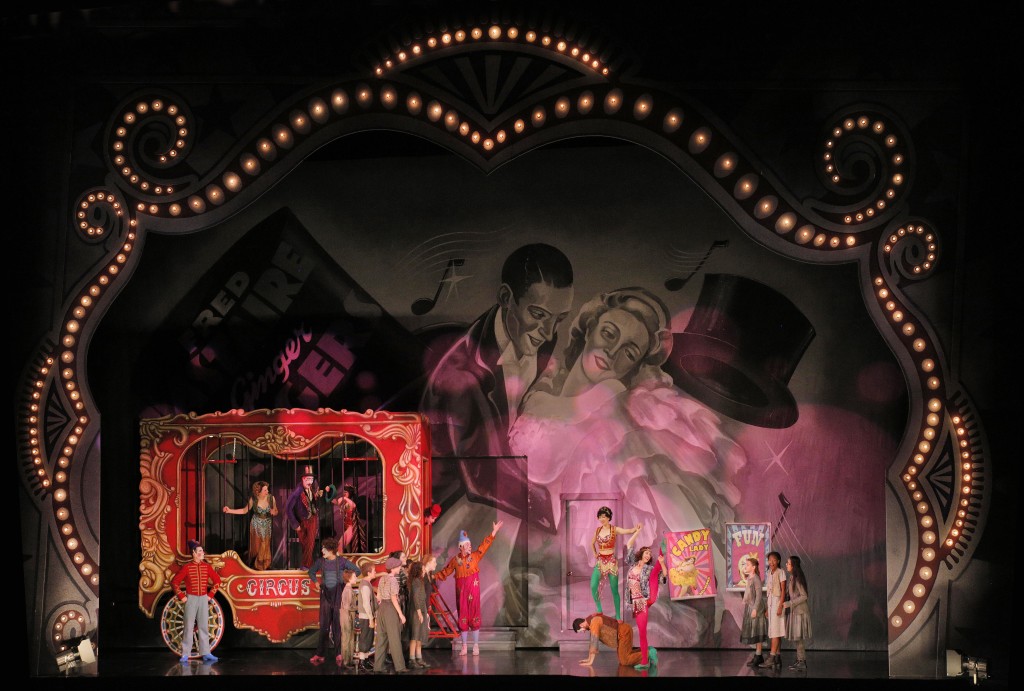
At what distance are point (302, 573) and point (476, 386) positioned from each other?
206 centimetres

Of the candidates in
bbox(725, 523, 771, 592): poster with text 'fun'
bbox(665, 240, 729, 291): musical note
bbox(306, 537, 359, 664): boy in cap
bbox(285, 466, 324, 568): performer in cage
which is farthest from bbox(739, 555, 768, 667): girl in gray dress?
bbox(285, 466, 324, 568): performer in cage

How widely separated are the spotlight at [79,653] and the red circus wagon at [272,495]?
606mm

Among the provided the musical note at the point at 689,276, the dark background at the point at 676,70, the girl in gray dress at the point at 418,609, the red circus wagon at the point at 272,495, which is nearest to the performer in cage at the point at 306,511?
the red circus wagon at the point at 272,495

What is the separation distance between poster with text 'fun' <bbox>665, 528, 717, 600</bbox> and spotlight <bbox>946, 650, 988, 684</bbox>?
183 cm

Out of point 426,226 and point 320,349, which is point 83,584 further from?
point 426,226

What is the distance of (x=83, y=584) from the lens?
A: 27.8ft

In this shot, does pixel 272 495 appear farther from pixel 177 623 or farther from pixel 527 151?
pixel 527 151

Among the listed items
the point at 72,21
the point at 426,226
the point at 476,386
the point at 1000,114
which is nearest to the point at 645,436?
the point at 476,386

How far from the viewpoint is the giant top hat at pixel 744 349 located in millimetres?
9000

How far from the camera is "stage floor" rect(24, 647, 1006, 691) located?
7.93 meters

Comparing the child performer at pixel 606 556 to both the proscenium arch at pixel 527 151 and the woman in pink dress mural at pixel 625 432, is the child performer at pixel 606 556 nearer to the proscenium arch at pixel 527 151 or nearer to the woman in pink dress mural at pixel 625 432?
the woman in pink dress mural at pixel 625 432

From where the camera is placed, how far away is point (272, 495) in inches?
359

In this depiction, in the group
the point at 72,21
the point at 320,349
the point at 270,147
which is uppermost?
the point at 72,21

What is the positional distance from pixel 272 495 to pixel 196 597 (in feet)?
3.27
